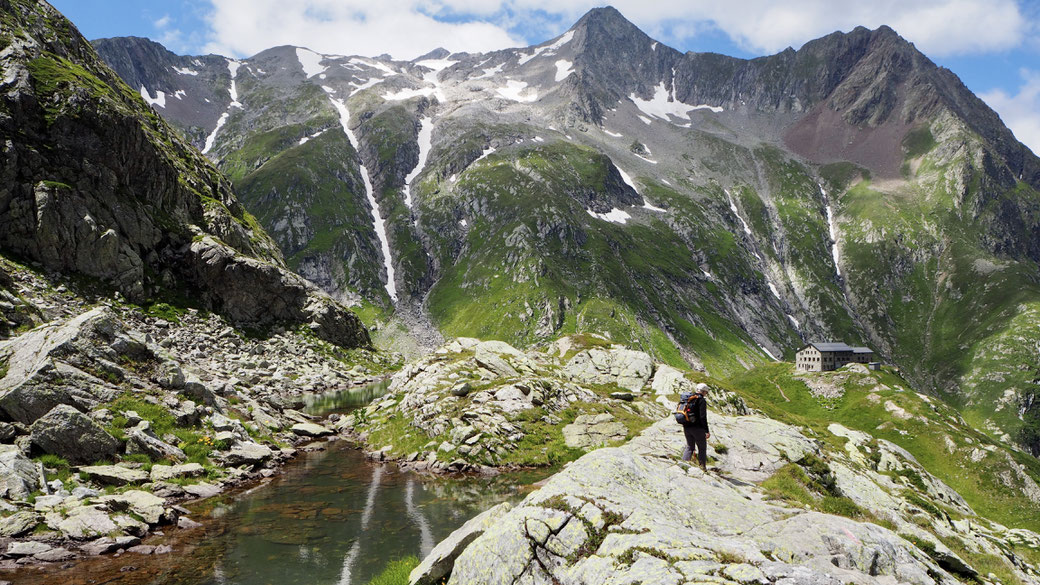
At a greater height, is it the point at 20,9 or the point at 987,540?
the point at 20,9

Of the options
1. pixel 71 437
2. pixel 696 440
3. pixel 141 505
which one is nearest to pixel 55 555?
pixel 141 505

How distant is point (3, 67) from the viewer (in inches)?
2817

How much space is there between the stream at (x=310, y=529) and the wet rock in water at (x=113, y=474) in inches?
125

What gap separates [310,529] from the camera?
24.2m

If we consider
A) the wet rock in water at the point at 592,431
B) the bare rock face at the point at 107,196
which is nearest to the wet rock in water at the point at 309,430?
the wet rock in water at the point at 592,431

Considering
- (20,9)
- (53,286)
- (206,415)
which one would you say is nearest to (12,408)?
(206,415)

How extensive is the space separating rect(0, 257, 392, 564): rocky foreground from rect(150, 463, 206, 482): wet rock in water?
0.22ft

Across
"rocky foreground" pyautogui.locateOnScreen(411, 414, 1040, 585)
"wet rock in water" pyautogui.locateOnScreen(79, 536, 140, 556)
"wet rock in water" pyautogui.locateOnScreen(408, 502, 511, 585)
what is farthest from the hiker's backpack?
"wet rock in water" pyautogui.locateOnScreen(79, 536, 140, 556)

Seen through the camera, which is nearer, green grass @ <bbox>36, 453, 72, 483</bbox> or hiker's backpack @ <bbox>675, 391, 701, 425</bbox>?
hiker's backpack @ <bbox>675, 391, 701, 425</bbox>

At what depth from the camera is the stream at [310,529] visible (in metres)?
18.8

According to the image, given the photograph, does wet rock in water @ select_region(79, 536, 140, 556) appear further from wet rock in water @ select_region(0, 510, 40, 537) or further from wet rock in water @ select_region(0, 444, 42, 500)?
wet rock in water @ select_region(0, 444, 42, 500)

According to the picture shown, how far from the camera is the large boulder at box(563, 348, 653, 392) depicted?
6038 centimetres

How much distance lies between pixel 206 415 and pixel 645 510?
107ft

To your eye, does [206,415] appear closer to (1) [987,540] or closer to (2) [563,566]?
(2) [563,566]
